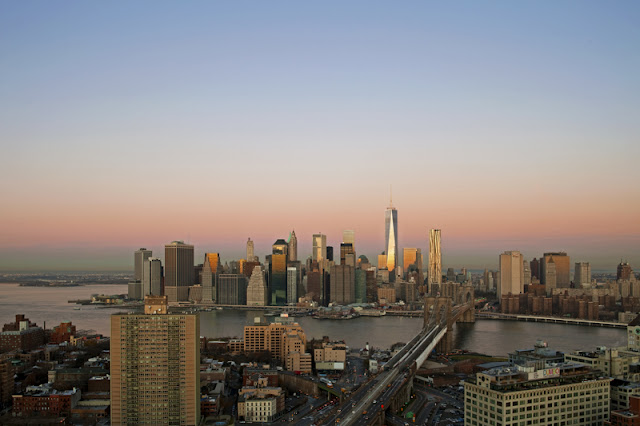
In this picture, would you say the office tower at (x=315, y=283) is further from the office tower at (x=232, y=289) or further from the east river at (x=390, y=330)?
the east river at (x=390, y=330)

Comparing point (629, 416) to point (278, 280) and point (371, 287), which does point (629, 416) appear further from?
point (371, 287)

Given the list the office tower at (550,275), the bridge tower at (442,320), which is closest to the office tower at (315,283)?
the bridge tower at (442,320)

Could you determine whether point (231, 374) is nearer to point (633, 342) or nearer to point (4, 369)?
point (4, 369)

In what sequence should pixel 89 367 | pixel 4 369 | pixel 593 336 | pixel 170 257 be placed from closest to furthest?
pixel 4 369
pixel 89 367
pixel 593 336
pixel 170 257

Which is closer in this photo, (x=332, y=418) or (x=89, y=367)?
(x=332, y=418)

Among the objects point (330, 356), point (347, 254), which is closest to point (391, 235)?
point (347, 254)

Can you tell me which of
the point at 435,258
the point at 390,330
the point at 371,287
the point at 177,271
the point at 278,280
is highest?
the point at 435,258

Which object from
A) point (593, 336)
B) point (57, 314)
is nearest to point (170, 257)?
point (57, 314)
